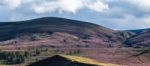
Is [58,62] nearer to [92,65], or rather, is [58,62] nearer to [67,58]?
[67,58]

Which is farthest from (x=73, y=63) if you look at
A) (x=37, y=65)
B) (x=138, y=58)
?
(x=138, y=58)

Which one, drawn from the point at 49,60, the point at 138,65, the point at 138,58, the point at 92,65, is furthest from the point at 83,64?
the point at 138,58

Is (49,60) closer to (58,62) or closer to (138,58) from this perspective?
(58,62)

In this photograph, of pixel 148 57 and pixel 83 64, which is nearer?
pixel 83 64

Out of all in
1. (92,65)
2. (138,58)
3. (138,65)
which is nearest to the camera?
(92,65)

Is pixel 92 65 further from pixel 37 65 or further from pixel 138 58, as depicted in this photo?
pixel 138 58

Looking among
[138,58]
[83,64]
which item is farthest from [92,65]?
[138,58]

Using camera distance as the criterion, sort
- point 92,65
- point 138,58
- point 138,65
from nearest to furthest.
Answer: point 92,65 < point 138,65 < point 138,58

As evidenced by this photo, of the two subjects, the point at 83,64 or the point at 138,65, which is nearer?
the point at 83,64
